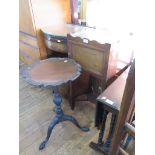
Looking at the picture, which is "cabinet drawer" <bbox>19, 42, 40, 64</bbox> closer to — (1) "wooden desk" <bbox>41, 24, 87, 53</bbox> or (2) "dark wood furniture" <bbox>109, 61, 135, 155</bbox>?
(1) "wooden desk" <bbox>41, 24, 87, 53</bbox>

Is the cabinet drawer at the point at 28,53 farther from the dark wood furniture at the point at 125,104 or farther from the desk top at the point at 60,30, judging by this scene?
the dark wood furniture at the point at 125,104

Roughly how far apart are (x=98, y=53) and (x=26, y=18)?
3.61 ft

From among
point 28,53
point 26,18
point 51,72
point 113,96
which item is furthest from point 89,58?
point 28,53

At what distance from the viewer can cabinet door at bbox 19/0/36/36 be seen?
1.81m

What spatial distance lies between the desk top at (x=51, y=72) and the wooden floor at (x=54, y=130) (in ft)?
2.42

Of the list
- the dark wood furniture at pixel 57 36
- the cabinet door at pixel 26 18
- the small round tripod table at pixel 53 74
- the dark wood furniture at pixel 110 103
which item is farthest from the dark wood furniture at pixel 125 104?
the cabinet door at pixel 26 18

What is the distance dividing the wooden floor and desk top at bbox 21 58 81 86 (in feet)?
2.42

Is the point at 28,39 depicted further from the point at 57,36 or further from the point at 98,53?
the point at 98,53

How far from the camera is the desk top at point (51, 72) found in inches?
49.0

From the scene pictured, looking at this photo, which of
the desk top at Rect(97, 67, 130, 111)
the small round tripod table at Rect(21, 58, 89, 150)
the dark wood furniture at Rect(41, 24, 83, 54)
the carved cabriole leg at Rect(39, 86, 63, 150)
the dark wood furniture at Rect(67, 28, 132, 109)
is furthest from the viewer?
the dark wood furniture at Rect(41, 24, 83, 54)

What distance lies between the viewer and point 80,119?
188 centimetres

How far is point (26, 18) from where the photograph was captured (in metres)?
1.95

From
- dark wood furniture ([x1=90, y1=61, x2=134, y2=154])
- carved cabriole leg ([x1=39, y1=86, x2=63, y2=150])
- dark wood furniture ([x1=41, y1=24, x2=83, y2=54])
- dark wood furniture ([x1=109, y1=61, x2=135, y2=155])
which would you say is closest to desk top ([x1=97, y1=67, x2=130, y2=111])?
dark wood furniture ([x1=90, y1=61, x2=134, y2=154])

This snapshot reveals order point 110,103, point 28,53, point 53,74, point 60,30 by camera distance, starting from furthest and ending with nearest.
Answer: point 28,53
point 60,30
point 53,74
point 110,103
